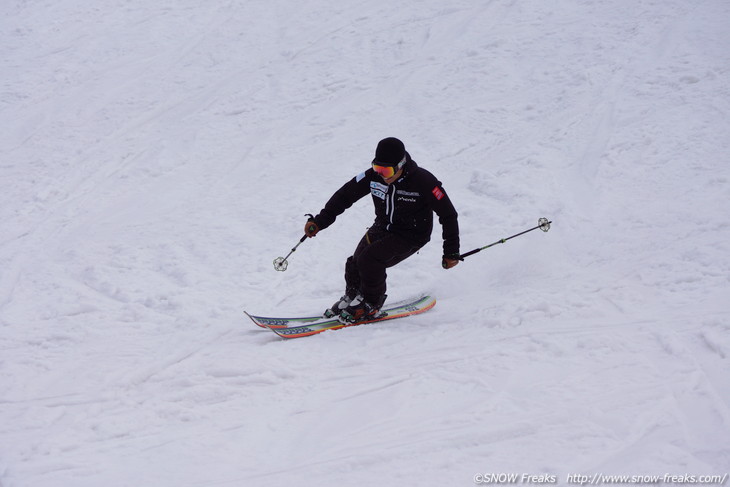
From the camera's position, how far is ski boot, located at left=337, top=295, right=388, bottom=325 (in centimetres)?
575

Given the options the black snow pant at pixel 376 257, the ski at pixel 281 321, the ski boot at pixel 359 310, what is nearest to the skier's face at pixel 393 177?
the black snow pant at pixel 376 257

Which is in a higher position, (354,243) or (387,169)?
(387,169)

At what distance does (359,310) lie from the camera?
5.75 m

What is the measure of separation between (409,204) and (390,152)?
637 millimetres

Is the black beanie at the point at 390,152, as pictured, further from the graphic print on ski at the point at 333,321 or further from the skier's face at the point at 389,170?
the graphic print on ski at the point at 333,321

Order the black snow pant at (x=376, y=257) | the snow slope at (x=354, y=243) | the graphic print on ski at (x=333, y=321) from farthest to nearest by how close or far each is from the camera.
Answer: the graphic print on ski at (x=333, y=321)
the black snow pant at (x=376, y=257)
the snow slope at (x=354, y=243)

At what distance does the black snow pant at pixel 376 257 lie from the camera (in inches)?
215

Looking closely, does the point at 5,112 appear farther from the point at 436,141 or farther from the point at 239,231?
the point at 436,141

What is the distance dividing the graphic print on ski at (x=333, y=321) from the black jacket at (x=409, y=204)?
34.4 inches

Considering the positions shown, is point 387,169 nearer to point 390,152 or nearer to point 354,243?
point 390,152

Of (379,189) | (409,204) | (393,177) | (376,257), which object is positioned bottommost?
(376,257)

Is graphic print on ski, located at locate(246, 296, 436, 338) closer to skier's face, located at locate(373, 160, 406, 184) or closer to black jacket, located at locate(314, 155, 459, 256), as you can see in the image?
black jacket, located at locate(314, 155, 459, 256)

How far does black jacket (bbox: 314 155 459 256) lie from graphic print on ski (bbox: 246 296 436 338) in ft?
2.87

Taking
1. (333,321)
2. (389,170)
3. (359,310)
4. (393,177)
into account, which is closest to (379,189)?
(393,177)
